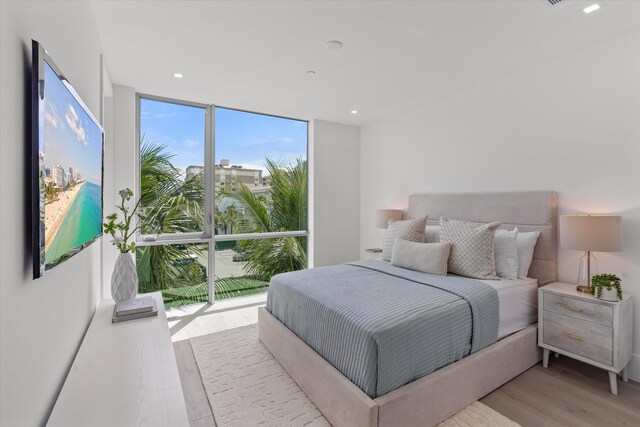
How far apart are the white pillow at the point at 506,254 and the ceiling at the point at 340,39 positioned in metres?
1.59

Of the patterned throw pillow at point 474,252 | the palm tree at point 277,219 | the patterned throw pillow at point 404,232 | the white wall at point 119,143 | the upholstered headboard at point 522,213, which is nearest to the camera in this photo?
the patterned throw pillow at point 474,252

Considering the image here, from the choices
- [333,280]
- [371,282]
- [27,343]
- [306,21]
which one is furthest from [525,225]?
[27,343]

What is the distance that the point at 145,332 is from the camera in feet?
5.91

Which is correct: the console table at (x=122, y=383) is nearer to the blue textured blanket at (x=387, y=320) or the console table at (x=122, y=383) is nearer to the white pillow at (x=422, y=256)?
the blue textured blanket at (x=387, y=320)

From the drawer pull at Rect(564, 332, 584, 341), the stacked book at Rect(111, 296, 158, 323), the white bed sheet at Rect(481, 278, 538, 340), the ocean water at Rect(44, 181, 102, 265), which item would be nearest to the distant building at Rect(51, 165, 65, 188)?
the ocean water at Rect(44, 181, 102, 265)

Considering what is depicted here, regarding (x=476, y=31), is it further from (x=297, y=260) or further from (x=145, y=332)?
(x=297, y=260)

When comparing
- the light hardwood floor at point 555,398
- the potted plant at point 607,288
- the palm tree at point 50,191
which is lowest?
the light hardwood floor at point 555,398

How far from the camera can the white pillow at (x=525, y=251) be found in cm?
274

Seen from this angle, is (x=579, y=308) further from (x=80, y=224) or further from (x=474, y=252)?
(x=80, y=224)

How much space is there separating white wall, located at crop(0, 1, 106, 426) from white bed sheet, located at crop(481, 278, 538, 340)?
2611 millimetres

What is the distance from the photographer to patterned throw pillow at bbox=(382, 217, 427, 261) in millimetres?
3289

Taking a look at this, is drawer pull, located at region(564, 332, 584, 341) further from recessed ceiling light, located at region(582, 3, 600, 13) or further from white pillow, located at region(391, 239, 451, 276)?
recessed ceiling light, located at region(582, 3, 600, 13)

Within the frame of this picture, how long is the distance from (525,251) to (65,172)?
3238mm

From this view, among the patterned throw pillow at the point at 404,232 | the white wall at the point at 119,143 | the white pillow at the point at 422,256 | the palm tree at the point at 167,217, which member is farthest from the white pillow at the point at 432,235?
the white wall at the point at 119,143
